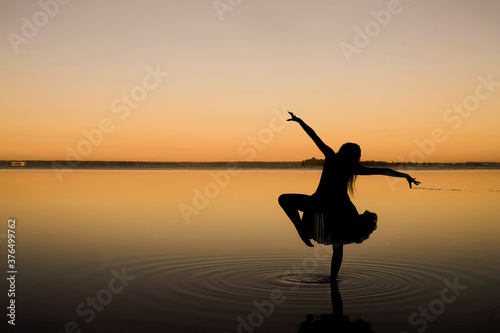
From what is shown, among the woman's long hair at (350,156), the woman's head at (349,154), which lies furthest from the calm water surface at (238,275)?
the woman's head at (349,154)

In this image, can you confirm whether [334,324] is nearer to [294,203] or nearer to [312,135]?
[294,203]

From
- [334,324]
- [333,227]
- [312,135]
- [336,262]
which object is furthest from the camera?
[336,262]

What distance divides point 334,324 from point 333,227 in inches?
125

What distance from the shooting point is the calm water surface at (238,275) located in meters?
9.30

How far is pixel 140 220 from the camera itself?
76.2ft

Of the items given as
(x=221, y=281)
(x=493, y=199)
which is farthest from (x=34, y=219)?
(x=493, y=199)

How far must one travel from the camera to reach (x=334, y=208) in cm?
1165

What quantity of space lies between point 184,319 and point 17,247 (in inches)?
361

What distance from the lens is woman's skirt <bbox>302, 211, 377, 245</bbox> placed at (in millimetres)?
11750

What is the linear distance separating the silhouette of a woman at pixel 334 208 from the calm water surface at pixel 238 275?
3.28ft

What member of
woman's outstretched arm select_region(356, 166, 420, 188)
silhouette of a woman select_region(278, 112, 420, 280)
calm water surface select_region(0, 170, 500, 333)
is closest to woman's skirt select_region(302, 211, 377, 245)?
silhouette of a woman select_region(278, 112, 420, 280)

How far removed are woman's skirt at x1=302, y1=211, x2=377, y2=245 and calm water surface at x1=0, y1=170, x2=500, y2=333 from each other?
96cm

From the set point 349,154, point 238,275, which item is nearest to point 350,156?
point 349,154

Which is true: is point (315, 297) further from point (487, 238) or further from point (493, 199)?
point (493, 199)
